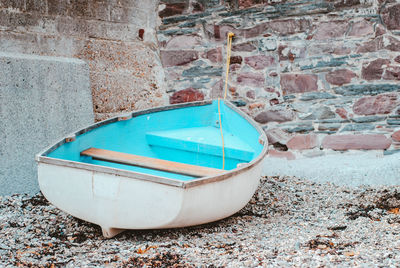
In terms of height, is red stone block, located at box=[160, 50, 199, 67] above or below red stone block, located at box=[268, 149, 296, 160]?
above

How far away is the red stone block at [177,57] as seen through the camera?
159 inches

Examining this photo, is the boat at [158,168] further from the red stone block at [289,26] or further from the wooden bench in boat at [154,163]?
the red stone block at [289,26]

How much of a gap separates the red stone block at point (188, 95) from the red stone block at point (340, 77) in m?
1.24

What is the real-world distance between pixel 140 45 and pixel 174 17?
438mm

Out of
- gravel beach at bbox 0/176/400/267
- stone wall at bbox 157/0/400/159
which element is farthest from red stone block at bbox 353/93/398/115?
gravel beach at bbox 0/176/400/267

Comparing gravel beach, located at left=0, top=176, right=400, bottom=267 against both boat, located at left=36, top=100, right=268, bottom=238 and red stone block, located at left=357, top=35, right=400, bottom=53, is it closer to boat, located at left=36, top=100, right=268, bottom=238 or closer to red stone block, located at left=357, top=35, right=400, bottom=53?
boat, located at left=36, top=100, right=268, bottom=238

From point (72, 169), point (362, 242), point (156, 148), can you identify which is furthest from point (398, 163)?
point (72, 169)

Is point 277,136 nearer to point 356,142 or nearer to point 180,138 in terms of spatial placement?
point 356,142

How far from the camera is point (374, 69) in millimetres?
3607

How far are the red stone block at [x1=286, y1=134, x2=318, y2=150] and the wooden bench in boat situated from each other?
5.15 ft

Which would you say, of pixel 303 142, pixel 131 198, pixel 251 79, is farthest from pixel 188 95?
pixel 131 198

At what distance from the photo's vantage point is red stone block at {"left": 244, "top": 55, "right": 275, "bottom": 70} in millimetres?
3849

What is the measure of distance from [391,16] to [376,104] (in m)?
0.77

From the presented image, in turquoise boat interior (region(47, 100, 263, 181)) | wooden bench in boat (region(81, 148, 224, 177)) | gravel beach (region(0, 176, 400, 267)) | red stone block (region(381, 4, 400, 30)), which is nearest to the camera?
gravel beach (region(0, 176, 400, 267))
